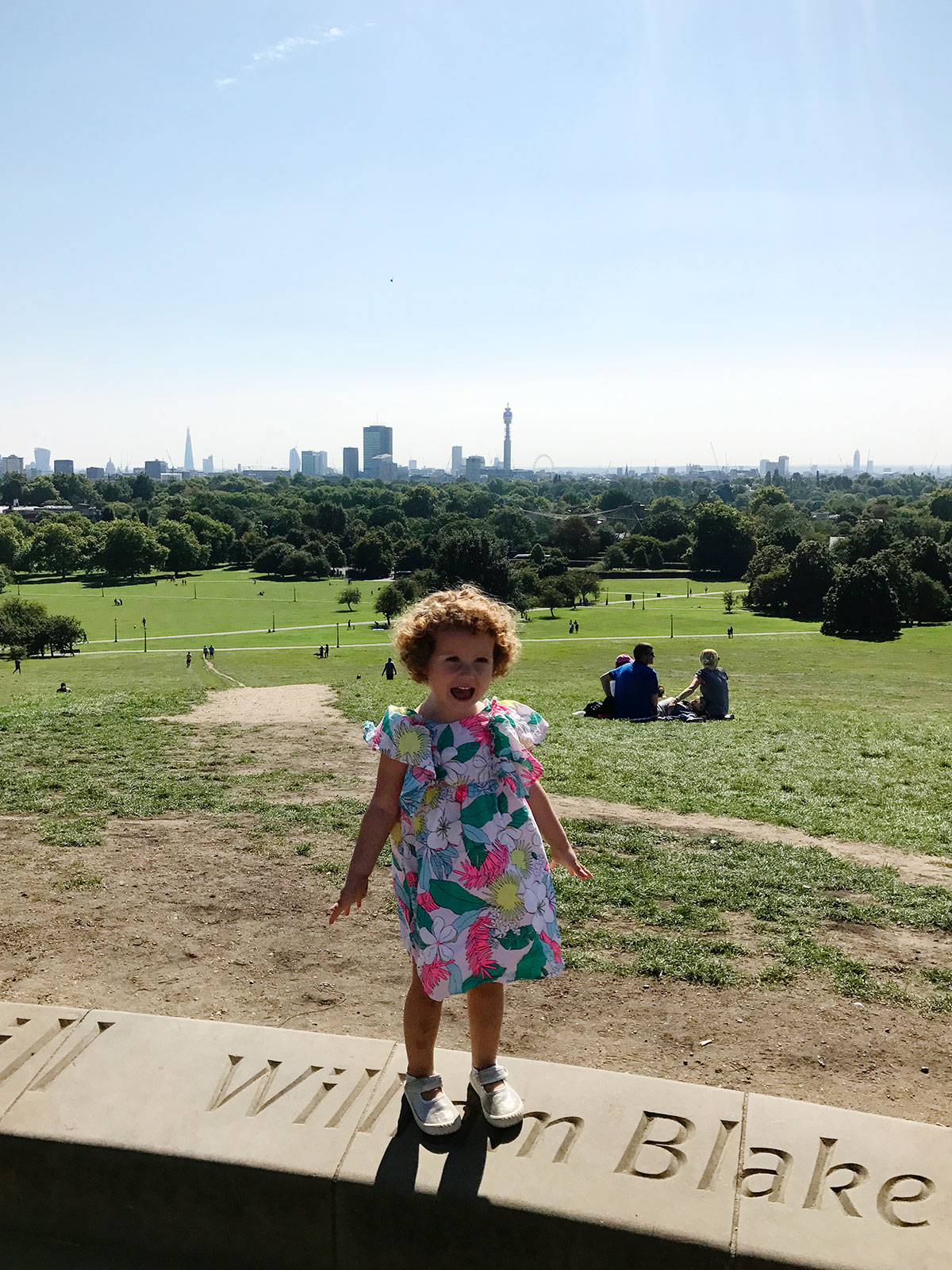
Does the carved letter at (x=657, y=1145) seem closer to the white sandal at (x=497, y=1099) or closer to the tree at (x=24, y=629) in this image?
the white sandal at (x=497, y=1099)

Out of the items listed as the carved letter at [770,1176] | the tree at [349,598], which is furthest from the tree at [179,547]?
the carved letter at [770,1176]

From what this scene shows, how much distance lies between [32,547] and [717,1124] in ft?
361

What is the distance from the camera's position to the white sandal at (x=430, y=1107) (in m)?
3.20

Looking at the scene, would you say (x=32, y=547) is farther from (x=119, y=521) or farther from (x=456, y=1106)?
(x=456, y=1106)

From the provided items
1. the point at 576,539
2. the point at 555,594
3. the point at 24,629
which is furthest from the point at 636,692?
the point at 576,539

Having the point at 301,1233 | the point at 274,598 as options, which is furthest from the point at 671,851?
the point at 274,598

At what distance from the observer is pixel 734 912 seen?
5535 millimetres

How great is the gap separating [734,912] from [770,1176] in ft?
8.56

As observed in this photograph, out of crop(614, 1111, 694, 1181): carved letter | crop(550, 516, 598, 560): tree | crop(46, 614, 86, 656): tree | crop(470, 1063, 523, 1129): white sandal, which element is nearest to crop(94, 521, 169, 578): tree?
crop(550, 516, 598, 560): tree

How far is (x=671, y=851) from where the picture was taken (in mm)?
6578

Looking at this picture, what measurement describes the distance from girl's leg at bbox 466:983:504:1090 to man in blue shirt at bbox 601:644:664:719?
30.9 ft

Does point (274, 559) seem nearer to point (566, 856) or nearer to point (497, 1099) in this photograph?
point (566, 856)

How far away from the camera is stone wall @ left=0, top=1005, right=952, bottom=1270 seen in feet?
9.22

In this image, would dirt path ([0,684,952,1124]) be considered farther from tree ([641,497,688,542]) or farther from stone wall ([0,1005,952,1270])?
tree ([641,497,688,542])
